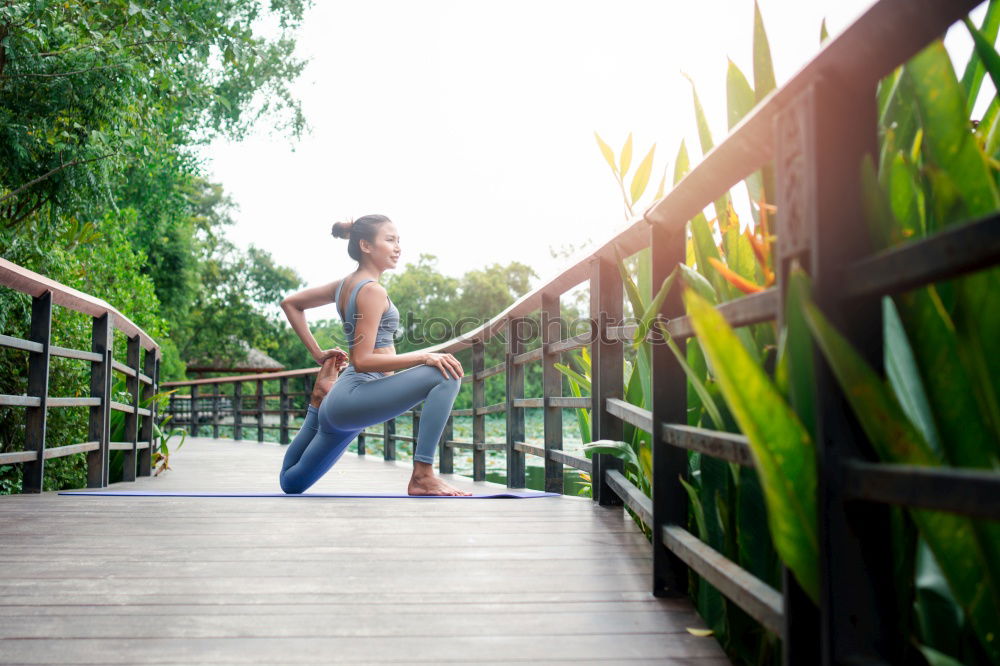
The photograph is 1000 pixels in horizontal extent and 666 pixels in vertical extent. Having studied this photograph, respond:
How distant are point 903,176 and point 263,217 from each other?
32.9 metres

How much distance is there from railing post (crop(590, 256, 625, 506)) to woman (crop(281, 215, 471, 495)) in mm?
743

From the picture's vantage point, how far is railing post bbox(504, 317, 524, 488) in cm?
395

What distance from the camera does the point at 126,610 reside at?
4.99ft

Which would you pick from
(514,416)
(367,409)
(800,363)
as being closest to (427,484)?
(367,409)

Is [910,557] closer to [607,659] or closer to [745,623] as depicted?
[745,623]

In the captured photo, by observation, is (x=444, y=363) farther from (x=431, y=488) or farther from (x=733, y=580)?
(x=733, y=580)

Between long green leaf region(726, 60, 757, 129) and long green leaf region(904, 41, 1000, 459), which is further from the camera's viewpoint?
long green leaf region(726, 60, 757, 129)

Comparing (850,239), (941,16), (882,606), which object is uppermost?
(941,16)

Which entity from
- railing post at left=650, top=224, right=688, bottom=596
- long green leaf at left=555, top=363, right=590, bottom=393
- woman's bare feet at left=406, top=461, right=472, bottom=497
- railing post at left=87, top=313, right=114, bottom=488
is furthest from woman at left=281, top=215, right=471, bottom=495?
railing post at left=650, top=224, right=688, bottom=596

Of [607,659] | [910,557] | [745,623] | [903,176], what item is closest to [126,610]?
[607,659]

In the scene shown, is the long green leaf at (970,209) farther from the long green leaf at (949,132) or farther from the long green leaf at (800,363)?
the long green leaf at (800,363)

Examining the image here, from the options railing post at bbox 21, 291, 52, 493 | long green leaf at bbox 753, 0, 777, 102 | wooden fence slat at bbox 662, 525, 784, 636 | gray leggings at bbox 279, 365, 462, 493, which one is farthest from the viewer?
railing post at bbox 21, 291, 52, 493

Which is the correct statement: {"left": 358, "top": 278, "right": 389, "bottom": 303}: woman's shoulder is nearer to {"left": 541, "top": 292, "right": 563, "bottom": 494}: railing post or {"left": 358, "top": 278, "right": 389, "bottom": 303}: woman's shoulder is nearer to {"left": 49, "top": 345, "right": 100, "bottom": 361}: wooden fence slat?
{"left": 541, "top": 292, "right": 563, "bottom": 494}: railing post

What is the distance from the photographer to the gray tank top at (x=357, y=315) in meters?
3.15
